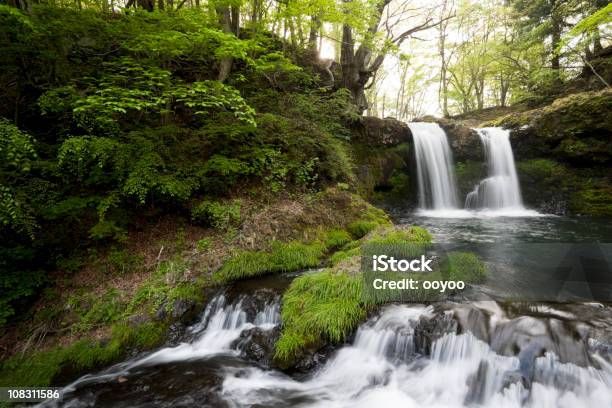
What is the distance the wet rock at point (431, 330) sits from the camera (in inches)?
144

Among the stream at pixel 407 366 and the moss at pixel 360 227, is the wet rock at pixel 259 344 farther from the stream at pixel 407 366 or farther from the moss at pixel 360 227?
the moss at pixel 360 227

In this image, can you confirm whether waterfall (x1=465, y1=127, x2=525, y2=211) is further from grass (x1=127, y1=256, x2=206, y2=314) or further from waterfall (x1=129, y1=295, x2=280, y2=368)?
grass (x1=127, y1=256, x2=206, y2=314)

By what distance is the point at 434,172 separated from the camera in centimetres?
1379

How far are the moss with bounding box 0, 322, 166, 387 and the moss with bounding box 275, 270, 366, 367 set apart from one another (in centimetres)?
207

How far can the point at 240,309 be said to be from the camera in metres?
4.83

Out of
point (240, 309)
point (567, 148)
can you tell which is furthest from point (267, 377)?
point (567, 148)

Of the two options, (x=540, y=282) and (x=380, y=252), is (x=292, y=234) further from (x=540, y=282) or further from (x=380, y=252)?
(x=540, y=282)

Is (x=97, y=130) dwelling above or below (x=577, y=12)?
below

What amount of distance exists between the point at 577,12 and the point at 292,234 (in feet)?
63.8

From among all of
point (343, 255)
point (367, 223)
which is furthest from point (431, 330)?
point (367, 223)

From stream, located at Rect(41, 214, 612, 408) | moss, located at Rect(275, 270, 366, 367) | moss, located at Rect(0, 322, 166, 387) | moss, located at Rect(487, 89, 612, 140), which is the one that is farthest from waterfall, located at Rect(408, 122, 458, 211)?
moss, located at Rect(0, 322, 166, 387)

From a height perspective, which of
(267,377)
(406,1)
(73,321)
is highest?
(406,1)

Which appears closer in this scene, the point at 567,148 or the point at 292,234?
the point at 292,234

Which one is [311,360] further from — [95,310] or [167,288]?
[95,310]
